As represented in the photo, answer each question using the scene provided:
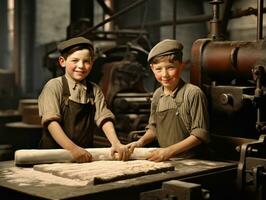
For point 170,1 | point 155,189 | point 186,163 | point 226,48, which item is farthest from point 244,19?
point 155,189

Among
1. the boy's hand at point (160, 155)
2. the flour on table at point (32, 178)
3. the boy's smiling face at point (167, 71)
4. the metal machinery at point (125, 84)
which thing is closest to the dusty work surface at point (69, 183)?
the flour on table at point (32, 178)

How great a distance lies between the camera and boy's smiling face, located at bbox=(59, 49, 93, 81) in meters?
3.16

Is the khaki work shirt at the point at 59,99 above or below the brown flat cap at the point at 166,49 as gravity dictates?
below

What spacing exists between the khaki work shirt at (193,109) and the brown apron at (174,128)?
2 centimetres

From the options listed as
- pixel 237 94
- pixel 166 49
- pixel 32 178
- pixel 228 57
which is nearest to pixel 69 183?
pixel 32 178

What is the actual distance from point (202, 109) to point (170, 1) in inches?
226

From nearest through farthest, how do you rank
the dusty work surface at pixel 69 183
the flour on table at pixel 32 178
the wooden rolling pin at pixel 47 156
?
1. the dusty work surface at pixel 69 183
2. the flour on table at pixel 32 178
3. the wooden rolling pin at pixel 47 156

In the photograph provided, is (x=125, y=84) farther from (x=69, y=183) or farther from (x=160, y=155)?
(x=69, y=183)

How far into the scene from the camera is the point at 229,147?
133 inches

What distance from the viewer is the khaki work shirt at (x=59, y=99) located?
3.12 m

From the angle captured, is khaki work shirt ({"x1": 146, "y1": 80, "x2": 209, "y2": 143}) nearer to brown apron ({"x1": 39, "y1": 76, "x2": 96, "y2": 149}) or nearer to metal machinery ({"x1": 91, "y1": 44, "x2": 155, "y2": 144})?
brown apron ({"x1": 39, "y1": 76, "x2": 96, "y2": 149})

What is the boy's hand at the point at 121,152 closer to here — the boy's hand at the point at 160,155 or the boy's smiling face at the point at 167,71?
the boy's hand at the point at 160,155

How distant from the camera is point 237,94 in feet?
10.7

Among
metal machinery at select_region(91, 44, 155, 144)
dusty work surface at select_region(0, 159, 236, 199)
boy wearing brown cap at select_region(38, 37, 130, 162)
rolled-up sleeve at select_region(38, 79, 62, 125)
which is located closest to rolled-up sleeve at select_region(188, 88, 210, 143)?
dusty work surface at select_region(0, 159, 236, 199)
